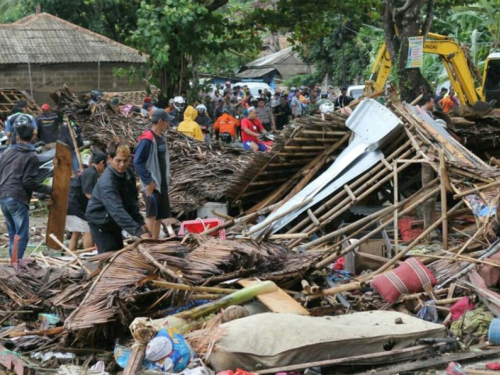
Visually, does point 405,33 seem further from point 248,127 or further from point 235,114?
point 235,114

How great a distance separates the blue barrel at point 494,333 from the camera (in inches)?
276

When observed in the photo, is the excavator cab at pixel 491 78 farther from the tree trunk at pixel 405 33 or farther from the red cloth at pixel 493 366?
the red cloth at pixel 493 366

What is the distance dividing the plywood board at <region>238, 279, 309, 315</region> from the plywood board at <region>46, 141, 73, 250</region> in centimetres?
414

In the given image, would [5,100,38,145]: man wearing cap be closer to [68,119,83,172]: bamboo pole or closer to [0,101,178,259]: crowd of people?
[68,119,83,172]: bamboo pole

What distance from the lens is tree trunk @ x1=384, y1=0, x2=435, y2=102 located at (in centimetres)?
1941

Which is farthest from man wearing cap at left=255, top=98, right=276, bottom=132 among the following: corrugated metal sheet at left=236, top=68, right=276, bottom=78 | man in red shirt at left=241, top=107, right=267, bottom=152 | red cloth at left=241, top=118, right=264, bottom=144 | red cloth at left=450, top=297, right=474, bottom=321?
corrugated metal sheet at left=236, top=68, right=276, bottom=78

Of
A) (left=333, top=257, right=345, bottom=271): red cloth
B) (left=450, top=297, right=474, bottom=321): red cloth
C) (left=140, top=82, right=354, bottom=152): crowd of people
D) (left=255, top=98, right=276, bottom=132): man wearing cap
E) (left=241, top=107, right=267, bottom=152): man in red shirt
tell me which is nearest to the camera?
(left=450, top=297, right=474, bottom=321): red cloth

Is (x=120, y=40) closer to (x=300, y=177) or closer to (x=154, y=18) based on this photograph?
(x=154, y=18)

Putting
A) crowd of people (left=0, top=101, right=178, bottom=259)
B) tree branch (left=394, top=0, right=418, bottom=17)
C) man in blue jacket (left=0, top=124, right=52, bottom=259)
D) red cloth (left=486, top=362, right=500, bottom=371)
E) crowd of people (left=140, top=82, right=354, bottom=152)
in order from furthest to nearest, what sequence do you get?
tree branch (left=394, top=0, right=418, bottom=17)
crowd of people (left=140, top=82, right=354, bottom=152)
man in blue jacket (left=0, top=124, right=52, bottom=259)
crowd of people (left=0, top=101, right=178, bottom=259)
red cloth (left=486, top=362, right=500, bottom=371)

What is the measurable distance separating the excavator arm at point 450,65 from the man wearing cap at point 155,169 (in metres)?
10.8

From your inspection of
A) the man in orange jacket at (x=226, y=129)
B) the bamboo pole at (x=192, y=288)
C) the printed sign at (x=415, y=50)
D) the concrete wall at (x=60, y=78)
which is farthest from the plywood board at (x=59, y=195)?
the concrete wall at (x=60, y=78)

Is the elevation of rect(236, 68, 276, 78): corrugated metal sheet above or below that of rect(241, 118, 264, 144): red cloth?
below

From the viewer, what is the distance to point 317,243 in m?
9.69

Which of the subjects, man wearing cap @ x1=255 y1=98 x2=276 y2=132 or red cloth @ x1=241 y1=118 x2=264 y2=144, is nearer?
red cloth @ x1=241 y1=118 x2=264 y2=144
